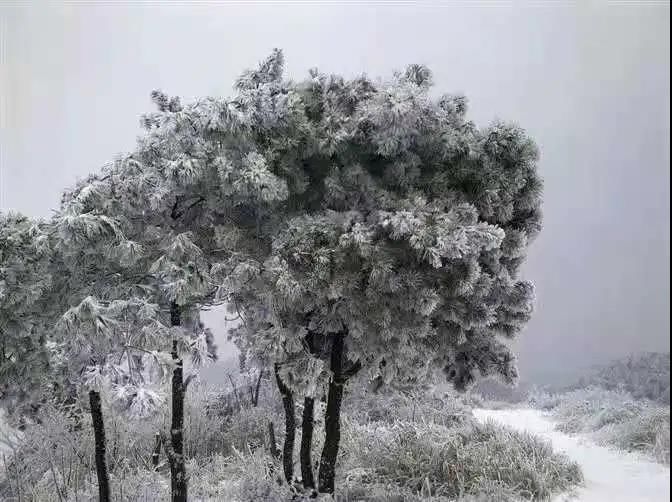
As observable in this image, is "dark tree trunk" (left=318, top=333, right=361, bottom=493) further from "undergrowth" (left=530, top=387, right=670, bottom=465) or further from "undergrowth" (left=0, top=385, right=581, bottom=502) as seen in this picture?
"undergrowth" (left=530, top=387, right=670, bottom=465)

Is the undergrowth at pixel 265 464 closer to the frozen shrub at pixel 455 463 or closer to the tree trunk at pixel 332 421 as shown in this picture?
the frozen shrub at pixel 455 463

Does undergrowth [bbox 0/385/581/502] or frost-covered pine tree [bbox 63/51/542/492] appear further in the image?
undergrowth [bbox 0/385/581/502]

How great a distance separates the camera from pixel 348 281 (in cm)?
535

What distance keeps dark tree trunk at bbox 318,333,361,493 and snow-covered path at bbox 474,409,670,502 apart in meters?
3.21

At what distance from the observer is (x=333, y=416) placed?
6.88 m

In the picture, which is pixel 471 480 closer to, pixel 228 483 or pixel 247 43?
pixel 228 483

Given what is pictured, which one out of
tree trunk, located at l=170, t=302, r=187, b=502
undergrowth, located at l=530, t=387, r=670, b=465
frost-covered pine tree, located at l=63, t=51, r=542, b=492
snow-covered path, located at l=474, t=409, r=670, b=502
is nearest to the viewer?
frost-covered pine tree, located at l=63, t=51, r=542, b=492

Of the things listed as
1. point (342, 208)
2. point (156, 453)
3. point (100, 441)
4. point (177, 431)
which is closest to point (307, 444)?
point (177, 431)

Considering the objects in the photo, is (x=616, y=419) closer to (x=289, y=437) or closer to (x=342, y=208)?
(x=289, y=437)

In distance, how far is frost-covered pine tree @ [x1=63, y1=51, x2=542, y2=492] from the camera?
528 centimetres

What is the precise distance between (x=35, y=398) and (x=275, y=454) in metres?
3.66

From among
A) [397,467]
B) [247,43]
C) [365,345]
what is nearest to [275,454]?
[397,467]

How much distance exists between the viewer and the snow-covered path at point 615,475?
7.62 metres

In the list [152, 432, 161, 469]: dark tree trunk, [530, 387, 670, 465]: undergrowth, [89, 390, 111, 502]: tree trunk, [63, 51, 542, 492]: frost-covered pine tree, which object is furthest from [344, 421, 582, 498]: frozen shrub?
[89, 390, 111, 502]: tree trunk
